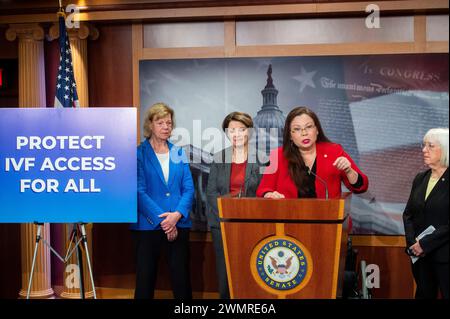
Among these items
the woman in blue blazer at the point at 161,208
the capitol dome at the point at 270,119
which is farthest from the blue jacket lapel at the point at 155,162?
the capitol dome at the point at 270,119

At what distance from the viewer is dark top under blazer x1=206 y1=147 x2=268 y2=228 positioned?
3367mm

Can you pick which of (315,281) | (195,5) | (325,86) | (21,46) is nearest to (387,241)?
(325,86)

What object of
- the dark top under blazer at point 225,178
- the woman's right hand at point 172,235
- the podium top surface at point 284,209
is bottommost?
the woman's right hand at point 172,235

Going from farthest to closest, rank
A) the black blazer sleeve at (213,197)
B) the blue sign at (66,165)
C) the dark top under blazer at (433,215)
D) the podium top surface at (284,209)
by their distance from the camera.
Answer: the black blazer sleeve at (213,197), the blue sign at (66,165), the dark top under blazer at (433,215), the podium top surface at (284,209)

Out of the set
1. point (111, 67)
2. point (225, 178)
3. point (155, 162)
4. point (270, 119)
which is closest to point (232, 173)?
point (225, 178)

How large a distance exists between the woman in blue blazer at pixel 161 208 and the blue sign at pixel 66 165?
0.22 meters

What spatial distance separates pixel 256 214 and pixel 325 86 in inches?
67.9

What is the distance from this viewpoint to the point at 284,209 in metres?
2.63

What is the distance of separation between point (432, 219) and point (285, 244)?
1.01 meters

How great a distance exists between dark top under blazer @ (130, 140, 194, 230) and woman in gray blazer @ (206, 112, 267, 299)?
0.18 metres

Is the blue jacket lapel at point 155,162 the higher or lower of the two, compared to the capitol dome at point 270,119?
lower

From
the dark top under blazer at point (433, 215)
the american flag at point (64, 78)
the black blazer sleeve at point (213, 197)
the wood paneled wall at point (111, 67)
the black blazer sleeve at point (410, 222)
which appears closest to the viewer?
the dark top under blazer at point (433, 215)

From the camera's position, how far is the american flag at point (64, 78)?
11.8 feet

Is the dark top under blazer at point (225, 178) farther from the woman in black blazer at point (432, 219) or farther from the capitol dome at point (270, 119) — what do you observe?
the woman in black blazer at point (432, 219)
